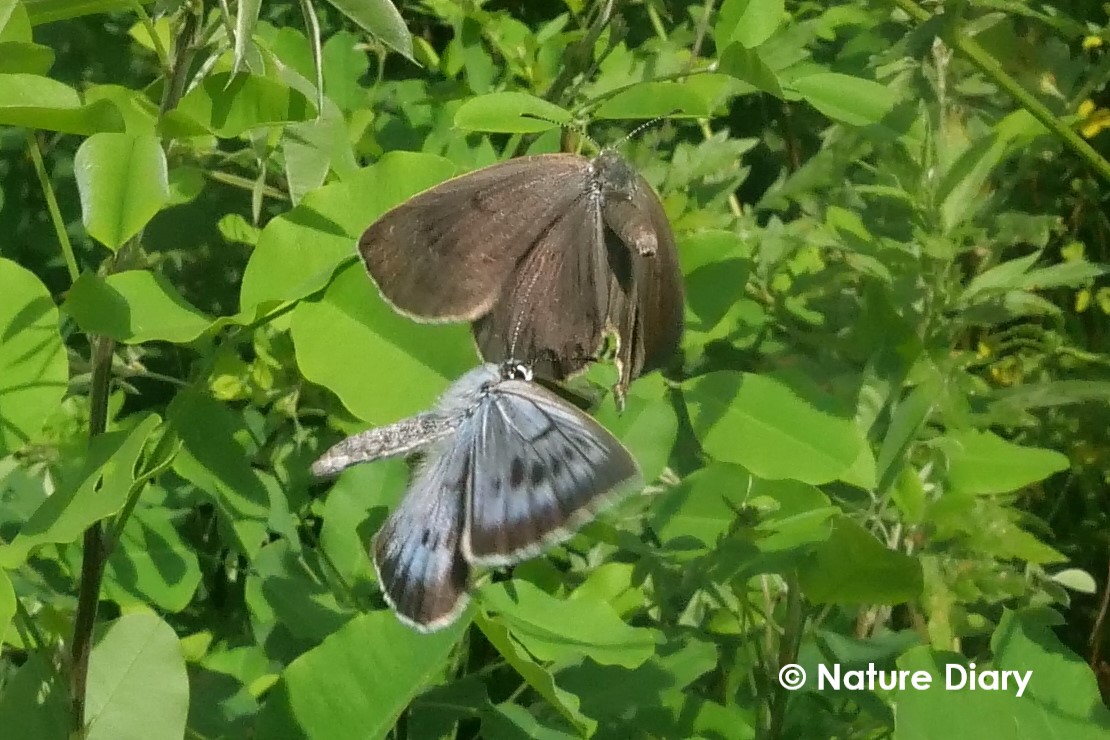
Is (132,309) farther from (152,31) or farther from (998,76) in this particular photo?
(998,76)

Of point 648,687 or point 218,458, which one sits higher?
point 218,458

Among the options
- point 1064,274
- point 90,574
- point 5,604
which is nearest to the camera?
point 5,604

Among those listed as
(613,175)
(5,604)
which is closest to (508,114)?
(613,175)

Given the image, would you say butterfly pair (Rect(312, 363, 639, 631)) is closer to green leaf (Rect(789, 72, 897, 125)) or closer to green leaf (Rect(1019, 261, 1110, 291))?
green leaf (Rect(789, 72, 897, 125))

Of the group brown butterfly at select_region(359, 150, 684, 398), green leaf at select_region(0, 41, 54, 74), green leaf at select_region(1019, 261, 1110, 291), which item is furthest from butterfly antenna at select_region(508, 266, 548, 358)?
green leaf at select_region(1019, 261, 1110, 291)

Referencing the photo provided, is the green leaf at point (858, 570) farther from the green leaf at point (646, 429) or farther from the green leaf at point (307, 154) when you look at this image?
the green leaf at point (307, 154)

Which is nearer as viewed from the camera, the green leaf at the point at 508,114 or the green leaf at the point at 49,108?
the green leaf at the point at 49,108

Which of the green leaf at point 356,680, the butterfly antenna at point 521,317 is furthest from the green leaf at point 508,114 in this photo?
the green leaf at point 356,680

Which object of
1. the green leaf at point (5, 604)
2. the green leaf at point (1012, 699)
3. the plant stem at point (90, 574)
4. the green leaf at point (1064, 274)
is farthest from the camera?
the green leaf at point (1064, 274)
